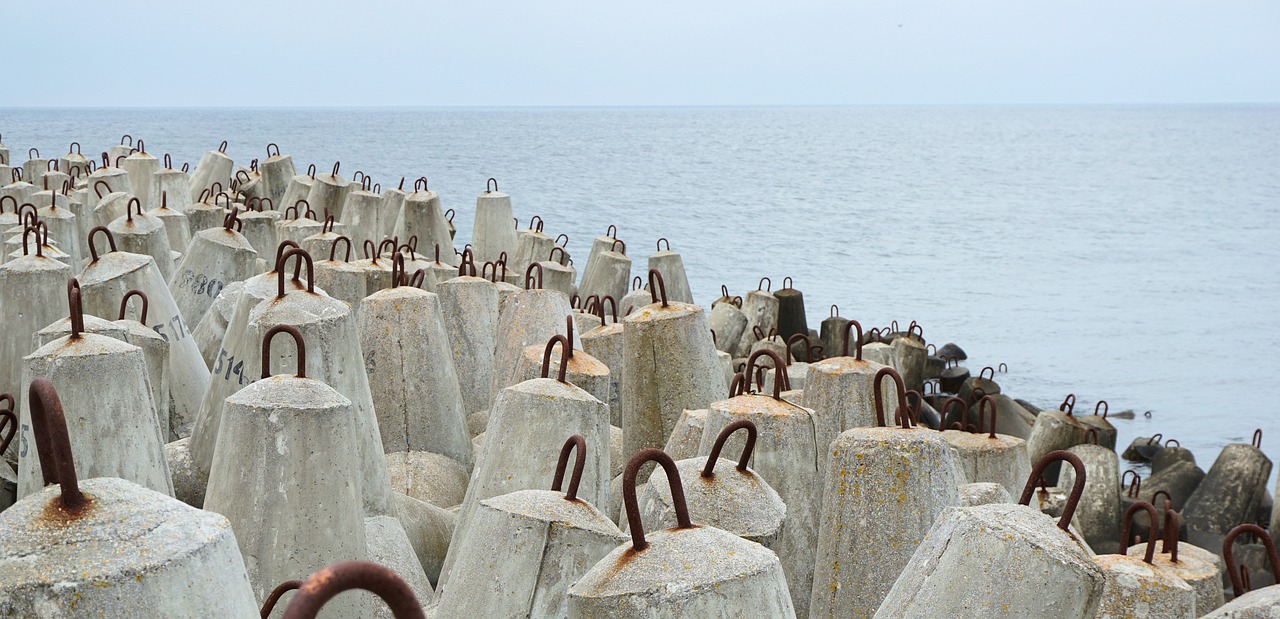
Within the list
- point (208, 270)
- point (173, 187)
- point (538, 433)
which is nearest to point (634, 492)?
point (538, 433)

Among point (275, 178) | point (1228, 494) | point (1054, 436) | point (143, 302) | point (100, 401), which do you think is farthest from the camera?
point (275, 178)

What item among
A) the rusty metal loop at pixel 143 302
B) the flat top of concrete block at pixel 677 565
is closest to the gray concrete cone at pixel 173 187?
the rusty metal loop at pixel 143 302

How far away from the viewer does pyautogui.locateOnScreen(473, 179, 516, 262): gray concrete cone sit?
34.2 feet

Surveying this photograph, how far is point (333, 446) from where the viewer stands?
8.54 feet

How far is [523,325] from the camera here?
495 cm

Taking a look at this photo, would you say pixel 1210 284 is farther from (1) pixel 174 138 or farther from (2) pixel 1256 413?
(1) pixel 174 138

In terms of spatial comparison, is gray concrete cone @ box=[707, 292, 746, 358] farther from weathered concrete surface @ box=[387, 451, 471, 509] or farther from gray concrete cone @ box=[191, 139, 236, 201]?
gray concrete cone @ box=[191, 139, 236, 201]

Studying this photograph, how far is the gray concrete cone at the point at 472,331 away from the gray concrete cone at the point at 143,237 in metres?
1.58

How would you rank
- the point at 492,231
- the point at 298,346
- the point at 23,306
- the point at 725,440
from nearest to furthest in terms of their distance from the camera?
the point at 725,440, the point at 298,346, the point at 23,306, the point at 492,231

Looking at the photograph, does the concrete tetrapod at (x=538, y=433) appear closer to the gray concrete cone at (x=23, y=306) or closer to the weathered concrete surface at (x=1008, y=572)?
the weathered concrete surface at (x=1008, y=572)

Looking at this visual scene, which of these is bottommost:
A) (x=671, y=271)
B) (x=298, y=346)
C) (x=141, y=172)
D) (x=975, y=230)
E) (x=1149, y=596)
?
(x=975, y=230)

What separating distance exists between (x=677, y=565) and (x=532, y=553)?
0.52 meters

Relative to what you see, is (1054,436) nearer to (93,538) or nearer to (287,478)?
(287,478)

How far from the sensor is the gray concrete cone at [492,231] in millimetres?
10438
